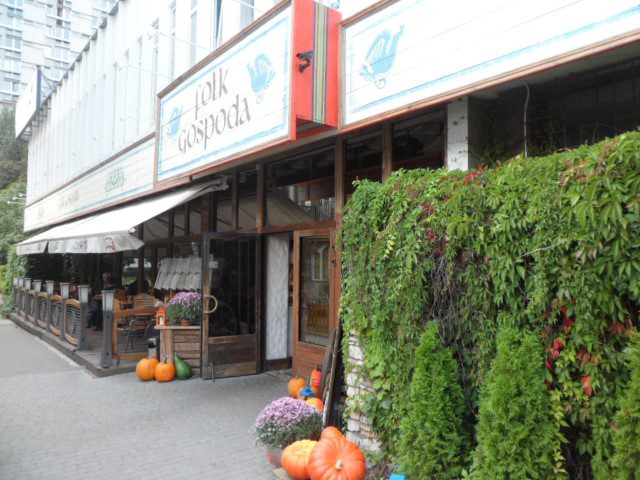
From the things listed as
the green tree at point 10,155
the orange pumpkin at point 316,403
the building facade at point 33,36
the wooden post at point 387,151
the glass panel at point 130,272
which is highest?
the building facade at point 33,36

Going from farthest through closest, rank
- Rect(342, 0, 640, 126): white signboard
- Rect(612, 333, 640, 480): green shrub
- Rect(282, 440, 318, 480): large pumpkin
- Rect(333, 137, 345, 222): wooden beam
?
1. Rect(333, 137, 345, 222): wooden beam
2. Rect(282, 440, 318, 480): large pumpkin
3. Rect(342, 0, 640, 126): white signboard
4. Rect(612, 333, 640, 480): green shrub

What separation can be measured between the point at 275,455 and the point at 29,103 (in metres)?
26.4

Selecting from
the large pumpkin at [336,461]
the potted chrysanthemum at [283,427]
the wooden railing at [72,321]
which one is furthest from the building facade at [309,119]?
the large pumpkin at [336,461]

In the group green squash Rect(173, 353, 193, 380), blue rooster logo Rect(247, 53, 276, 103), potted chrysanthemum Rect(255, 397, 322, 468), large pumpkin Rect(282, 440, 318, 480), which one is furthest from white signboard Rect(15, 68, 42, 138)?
large pumpkin Rect(282, 440, 318, 480)

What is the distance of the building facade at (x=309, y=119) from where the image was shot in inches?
163

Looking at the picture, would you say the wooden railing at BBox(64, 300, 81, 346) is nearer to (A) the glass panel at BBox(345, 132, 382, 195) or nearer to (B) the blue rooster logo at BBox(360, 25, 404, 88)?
(A) the glass panel at BBox(345, 132, 382, 195)

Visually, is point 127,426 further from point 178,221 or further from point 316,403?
point 178,221

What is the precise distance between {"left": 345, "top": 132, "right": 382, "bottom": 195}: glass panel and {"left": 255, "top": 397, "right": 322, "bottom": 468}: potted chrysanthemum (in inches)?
121

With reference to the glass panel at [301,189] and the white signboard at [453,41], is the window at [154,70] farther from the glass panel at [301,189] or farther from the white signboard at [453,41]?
the white signboard at [453,41]

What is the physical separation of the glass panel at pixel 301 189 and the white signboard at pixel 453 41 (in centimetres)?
156

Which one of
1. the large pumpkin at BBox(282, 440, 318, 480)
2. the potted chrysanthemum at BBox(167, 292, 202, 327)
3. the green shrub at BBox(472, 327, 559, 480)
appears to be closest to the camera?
the green shrub at BBox(472, 327, 559, 480)

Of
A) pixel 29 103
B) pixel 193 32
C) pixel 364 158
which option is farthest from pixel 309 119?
pixel 29 103

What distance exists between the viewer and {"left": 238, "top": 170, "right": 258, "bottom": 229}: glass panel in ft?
28.4

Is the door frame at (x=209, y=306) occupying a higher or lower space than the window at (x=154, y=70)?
lower
